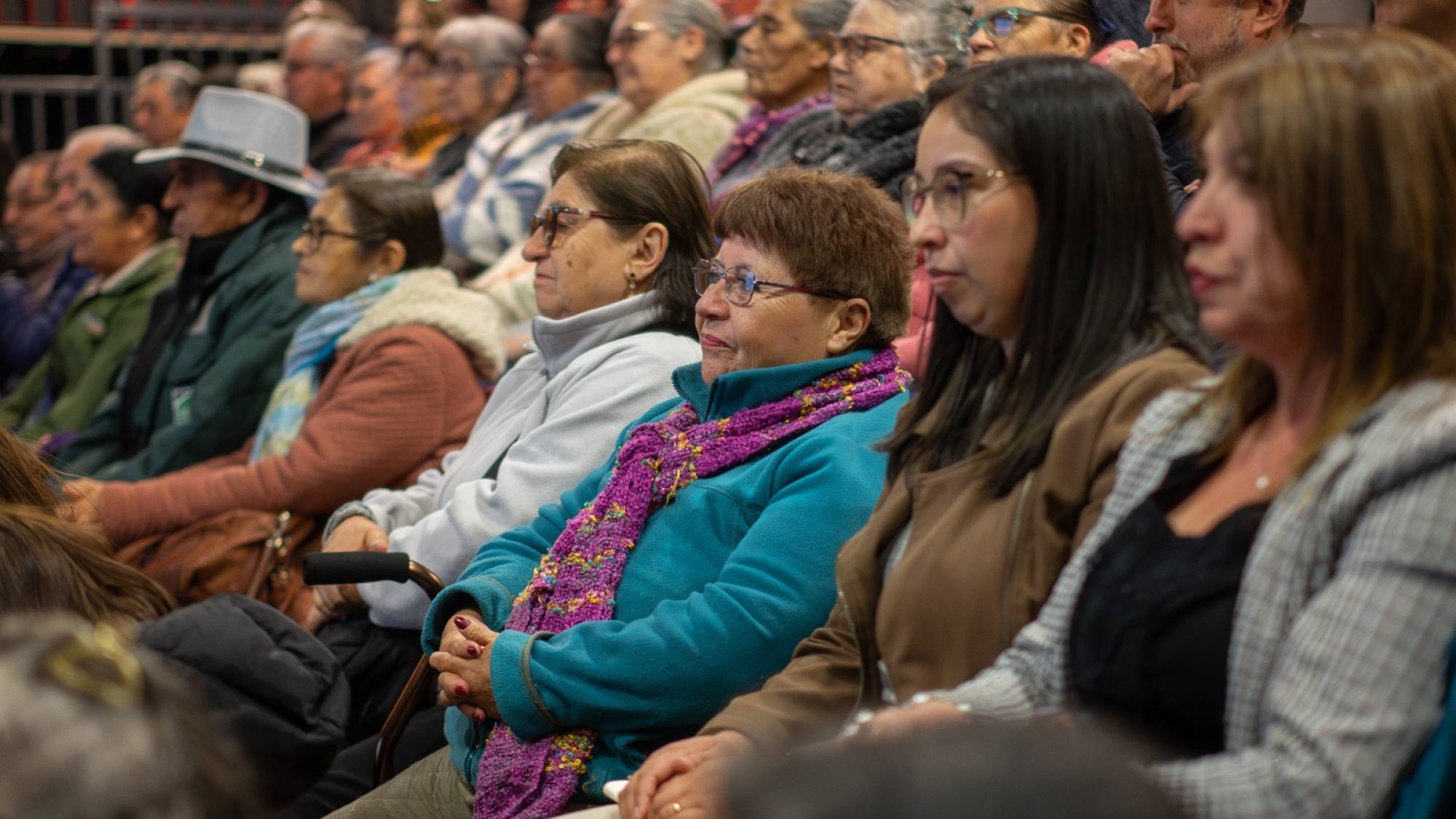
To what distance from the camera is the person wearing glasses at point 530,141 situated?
543 centimetres

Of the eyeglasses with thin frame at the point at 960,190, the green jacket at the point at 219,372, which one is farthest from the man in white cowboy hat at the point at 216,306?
the eyeglasses with thin frame at the point at 960,190

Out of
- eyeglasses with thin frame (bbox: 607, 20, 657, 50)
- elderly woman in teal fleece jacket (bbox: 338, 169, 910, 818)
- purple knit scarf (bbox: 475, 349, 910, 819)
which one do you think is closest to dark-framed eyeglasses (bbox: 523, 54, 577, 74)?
eyeglasses with thin frame (bbox: 607, 20, 657, 50)

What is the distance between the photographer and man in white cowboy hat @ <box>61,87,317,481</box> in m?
4.51

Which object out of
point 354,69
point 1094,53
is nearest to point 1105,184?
point 1094,53

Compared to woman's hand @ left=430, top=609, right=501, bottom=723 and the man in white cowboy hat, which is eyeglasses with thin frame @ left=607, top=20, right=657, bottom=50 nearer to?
the man in white cowboy hat

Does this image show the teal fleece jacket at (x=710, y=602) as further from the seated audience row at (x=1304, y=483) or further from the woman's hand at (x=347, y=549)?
the woman's hand at (x=347, y=549)

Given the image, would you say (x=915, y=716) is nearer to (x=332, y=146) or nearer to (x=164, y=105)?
(x=332, y=146)

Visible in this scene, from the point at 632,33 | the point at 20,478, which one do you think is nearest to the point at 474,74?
the point at 632,33

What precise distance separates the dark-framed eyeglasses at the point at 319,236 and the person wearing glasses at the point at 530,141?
118 cm

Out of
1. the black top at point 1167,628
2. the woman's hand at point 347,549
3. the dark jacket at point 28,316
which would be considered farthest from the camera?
the dark jacket at point 28,316

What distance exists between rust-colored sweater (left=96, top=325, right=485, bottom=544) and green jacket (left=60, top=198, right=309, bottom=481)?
633 millimetres

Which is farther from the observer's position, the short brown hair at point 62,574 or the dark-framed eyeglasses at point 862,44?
the dark-framed eyeglasses at point 862,44

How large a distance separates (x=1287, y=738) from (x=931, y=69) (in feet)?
8.79

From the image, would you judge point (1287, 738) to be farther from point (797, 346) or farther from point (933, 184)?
point (797, 346)
